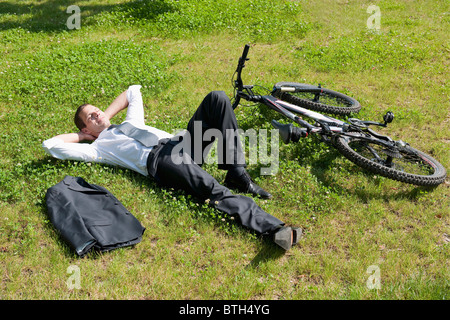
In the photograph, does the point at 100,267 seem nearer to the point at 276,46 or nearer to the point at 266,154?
the point at 266,154

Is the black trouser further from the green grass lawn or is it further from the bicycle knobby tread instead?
the bicycle knobby tread

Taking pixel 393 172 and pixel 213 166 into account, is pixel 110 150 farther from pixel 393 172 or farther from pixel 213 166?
pixel 393 172

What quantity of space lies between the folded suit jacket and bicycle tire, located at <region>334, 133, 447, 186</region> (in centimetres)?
310

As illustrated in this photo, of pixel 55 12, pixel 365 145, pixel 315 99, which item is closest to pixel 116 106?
pixel 315 99

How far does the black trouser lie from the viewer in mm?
4488

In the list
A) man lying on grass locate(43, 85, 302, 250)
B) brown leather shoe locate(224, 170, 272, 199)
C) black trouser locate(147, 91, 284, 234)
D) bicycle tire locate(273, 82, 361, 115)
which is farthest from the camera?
bicycle tire locate(273, 82, 361, 115)

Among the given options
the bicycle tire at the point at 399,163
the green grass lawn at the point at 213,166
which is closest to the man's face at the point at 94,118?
the green grass lawn at the point at 213,166

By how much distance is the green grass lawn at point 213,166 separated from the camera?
4012mm

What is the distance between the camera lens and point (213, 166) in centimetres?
577

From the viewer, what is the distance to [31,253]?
4184 mm

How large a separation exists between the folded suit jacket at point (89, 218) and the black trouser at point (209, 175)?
719 mm

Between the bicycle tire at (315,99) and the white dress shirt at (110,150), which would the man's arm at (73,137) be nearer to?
the white dress shirt at (110,150)

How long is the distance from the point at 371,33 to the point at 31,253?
10064mm

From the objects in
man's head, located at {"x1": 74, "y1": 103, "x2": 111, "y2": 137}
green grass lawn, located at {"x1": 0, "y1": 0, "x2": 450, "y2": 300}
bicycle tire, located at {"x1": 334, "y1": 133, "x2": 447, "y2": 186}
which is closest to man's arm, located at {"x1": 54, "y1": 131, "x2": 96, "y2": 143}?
man's head, located at {"x1": 74, "y1": 103, "x2": 111, "y2": 137}
